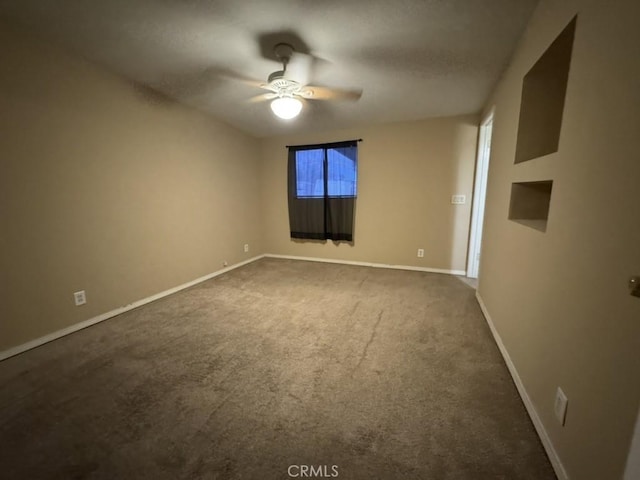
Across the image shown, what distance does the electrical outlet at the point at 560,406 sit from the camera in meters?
1.04

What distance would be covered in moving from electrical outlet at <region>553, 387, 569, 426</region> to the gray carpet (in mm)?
230

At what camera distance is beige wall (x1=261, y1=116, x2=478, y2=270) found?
11.6 ft

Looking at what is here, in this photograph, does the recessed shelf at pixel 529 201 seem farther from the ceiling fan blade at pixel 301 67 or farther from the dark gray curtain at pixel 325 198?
the dark gray curtain at pixel 325 198

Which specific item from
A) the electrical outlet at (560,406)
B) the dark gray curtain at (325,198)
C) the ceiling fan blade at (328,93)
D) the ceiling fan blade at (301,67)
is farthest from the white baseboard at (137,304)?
the electrical outlet at (560,406)

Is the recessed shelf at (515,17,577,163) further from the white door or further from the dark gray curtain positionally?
the dark gray curtain

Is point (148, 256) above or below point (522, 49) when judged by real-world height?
below

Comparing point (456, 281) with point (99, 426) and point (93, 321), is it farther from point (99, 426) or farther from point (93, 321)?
point (93, 321)

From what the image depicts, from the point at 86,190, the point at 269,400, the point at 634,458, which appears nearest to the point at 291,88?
the point at 86,190

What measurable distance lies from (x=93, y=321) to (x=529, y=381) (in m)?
3.35

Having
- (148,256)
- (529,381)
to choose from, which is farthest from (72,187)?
(529,381)

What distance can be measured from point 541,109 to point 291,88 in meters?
1.89

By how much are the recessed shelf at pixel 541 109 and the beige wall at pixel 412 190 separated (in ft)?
5.92

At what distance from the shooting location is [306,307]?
2.67 meters
